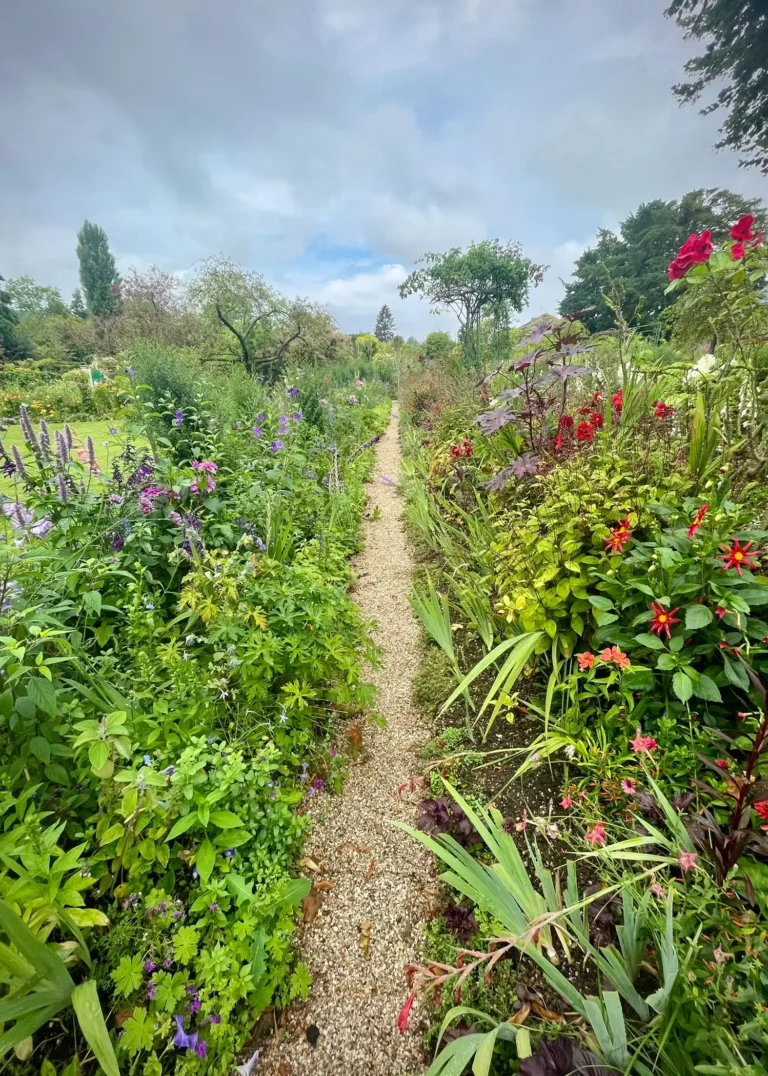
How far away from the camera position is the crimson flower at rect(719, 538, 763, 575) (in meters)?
1.16

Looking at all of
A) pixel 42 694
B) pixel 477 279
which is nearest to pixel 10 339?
pixel 477 279

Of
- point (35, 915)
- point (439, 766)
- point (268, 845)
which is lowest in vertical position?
point (439, 766)

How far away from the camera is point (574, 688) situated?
1.45m

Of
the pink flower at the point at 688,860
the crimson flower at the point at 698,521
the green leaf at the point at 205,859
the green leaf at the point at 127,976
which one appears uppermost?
the crimson flower at the point at 698,521

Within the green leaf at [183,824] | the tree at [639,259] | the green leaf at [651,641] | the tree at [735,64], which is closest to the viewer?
the green leaf at [183,824]

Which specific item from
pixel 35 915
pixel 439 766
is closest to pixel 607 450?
pixel 439 766

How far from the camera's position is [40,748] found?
104cm

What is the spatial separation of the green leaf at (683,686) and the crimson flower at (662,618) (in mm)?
116

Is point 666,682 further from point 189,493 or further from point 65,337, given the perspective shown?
point 65,337

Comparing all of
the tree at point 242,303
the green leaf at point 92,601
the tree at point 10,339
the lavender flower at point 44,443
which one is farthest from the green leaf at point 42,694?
the tree at point 10,339

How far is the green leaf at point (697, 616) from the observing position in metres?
1.16

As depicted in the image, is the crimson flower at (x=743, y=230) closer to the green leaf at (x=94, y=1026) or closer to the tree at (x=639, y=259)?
the green leaf at (x=94, y=1026)

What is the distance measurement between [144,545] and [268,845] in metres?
1.24

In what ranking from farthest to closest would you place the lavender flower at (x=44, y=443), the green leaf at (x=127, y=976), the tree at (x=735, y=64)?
the tree at (x=735, y=64) → the lavender flower at (x=44, y=443) → the green leaf at (x=127, y=976)
